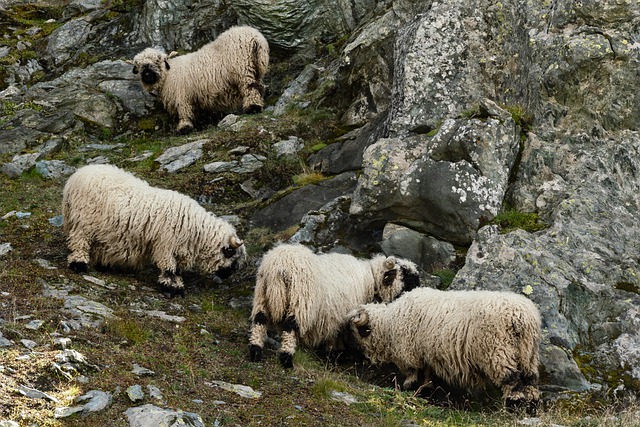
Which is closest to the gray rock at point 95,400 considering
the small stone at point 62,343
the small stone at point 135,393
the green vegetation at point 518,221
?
the small stone at point 135,393

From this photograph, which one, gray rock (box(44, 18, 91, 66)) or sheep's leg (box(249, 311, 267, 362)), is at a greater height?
gray rock (box(44, 18, 91, 66))

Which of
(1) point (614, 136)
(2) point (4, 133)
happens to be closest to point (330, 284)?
(1) point (614, 136)

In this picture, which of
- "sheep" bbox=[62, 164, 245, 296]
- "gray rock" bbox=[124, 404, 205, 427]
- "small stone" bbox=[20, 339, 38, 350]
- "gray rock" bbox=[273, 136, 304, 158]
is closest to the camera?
"gray rock" bbox=[124, 404, 205, 427]

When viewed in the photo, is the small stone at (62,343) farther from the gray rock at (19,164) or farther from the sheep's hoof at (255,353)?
the gray rock at (19,164)

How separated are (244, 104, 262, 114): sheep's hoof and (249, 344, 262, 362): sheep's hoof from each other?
10671mm

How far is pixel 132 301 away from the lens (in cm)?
1262

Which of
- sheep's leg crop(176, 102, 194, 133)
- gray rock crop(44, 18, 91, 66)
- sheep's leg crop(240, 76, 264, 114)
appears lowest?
sheep's leg crop(176, 102, 194, 133)

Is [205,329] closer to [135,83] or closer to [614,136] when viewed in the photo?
[614,136]

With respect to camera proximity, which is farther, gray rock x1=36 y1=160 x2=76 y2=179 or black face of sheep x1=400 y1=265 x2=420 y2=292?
gray rock x1=36 y1=160 x2=76 y2=179

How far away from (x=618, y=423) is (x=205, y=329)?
6062 millimetres

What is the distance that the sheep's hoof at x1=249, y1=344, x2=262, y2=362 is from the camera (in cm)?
1120

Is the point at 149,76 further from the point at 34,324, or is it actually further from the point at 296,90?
the point at 34,324

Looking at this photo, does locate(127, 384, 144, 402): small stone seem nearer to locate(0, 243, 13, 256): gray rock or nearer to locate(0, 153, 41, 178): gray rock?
locate(0, 243, 13, 256): gray rock

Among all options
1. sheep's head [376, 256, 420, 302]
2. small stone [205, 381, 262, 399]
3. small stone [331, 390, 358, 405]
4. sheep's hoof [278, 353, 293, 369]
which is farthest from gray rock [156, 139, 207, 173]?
small stone [331, 390, 358, 405]
